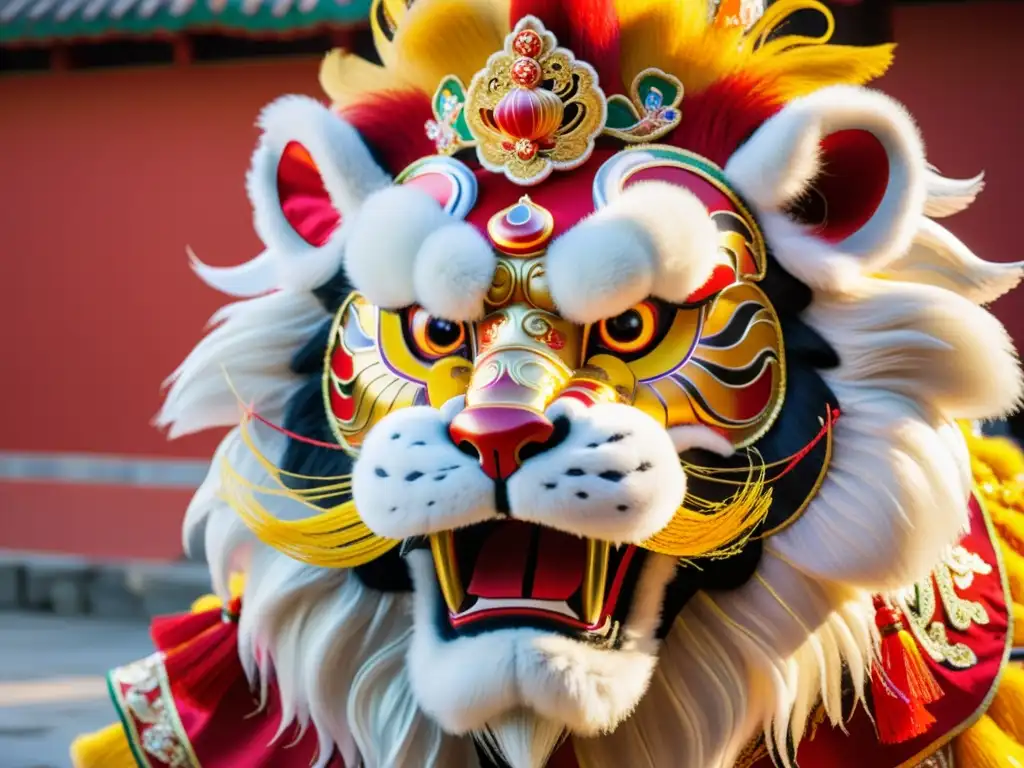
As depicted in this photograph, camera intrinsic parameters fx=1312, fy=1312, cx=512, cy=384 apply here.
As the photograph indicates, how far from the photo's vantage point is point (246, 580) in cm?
190

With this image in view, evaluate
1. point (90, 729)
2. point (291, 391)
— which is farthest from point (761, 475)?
point (90, 729)

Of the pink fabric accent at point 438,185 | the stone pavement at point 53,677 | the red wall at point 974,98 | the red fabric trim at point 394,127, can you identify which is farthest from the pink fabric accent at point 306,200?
the red wall at point 974,98

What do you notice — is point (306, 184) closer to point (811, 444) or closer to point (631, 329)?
point (631, 329)

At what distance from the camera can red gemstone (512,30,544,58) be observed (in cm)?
166

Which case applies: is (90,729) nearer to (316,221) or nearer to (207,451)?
(207,451)

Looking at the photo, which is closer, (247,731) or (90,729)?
(247,731)

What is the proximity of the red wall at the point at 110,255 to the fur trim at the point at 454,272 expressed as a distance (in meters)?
3.83

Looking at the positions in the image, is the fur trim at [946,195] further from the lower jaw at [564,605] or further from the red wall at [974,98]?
the red wall at [974,98]

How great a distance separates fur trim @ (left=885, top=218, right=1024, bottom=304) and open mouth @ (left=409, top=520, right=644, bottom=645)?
0.60 meters

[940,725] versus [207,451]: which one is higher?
[940,725]

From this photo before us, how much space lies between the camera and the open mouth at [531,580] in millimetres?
1502

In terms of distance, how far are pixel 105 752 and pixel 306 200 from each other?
887mm

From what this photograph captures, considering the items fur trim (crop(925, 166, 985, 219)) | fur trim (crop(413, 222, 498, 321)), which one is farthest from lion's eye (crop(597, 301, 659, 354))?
fur trim (crop(925, 166, 985, 219))

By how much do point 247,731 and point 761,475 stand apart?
2.86ft
